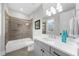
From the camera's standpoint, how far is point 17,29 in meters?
1.73

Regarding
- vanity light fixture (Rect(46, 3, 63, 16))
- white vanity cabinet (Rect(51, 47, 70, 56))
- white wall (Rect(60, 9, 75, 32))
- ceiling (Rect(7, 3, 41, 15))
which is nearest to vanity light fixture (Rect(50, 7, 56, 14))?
vanity light fixture (Rect(46, 3, 63, 16))

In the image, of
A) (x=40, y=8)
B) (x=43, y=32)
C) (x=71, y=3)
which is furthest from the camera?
(x=43, y=32)

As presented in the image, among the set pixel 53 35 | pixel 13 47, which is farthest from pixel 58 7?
pixel 13 47

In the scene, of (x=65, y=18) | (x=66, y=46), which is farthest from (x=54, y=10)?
(x=66, y=46)

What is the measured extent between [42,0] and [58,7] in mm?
374

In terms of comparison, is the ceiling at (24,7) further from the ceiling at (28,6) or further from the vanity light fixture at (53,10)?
the vanity light fixture at (53,10)

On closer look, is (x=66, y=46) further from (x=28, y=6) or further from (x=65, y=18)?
(x=28, y=6)

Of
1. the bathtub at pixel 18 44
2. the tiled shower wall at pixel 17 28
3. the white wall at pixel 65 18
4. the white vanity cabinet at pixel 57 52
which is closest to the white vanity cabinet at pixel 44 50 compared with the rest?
the white vanity cabinet at pixel 57 52

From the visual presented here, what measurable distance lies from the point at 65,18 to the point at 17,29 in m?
0.90

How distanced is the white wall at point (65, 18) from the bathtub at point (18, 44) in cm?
64

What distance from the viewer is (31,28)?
1.77 m

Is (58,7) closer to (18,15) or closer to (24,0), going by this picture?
(24,0)

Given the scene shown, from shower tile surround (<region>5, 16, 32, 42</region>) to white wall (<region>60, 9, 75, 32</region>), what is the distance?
23.6 inches

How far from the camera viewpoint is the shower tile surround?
1.70m
